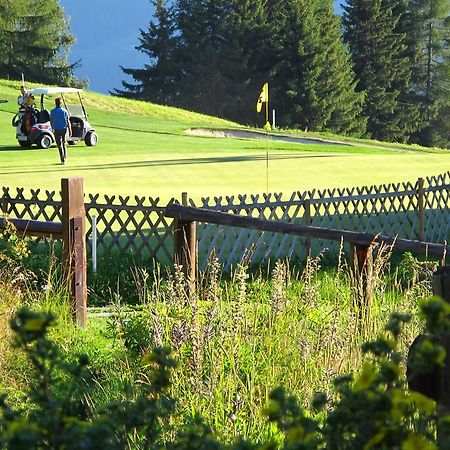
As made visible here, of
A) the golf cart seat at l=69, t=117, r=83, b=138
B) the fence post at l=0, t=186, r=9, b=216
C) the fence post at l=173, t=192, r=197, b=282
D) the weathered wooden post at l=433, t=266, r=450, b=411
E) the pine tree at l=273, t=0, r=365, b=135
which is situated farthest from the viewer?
the pine tree at l=273, t=0, r=365, b=135

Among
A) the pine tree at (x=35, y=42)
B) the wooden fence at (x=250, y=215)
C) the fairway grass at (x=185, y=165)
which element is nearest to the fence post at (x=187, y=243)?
the wooden fence at (x=250, y=215)

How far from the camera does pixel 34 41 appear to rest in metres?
73.9

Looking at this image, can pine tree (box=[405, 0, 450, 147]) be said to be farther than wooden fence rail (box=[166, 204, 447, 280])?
Yes

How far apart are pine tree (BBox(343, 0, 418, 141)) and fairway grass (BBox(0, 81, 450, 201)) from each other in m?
36.9

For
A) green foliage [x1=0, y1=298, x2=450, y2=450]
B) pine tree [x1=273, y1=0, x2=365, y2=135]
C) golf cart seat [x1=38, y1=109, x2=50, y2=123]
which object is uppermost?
pine tree [x1=273, y1=0, x2=365, y2=135]

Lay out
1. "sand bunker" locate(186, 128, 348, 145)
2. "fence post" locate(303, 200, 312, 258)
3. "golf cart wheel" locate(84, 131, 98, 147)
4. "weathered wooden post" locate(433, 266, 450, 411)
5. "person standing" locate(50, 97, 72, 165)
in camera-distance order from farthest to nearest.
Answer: "sand bunker" locate(186, 128, 348, 145) < "golf cart wheel" locate(84, 131, 98, 147) < "person standing" locate(50, 97, 72, 165) < "fence post" locate(303, 200, 312, 258) < "weathered wooden post" locate(433, 266, 450, 411)

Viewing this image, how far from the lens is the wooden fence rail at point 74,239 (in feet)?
24.8

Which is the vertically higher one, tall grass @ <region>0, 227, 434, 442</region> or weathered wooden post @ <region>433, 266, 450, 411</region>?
weathered wooden post @ <region>433, 266, 450, 411</region>

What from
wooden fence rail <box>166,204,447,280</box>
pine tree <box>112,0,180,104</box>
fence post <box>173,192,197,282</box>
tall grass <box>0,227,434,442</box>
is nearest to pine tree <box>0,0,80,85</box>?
pine tree <box>112,0,180,104</box>

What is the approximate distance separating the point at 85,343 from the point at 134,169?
17.6m

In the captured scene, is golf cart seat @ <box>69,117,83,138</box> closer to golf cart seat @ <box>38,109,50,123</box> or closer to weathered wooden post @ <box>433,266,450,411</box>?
golf cart seat @ <box>38,109,50,123</box>

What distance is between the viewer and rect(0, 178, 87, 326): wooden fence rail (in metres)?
7.57

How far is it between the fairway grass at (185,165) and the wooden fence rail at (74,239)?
9.88 metres

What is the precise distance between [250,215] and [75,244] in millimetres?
4748
